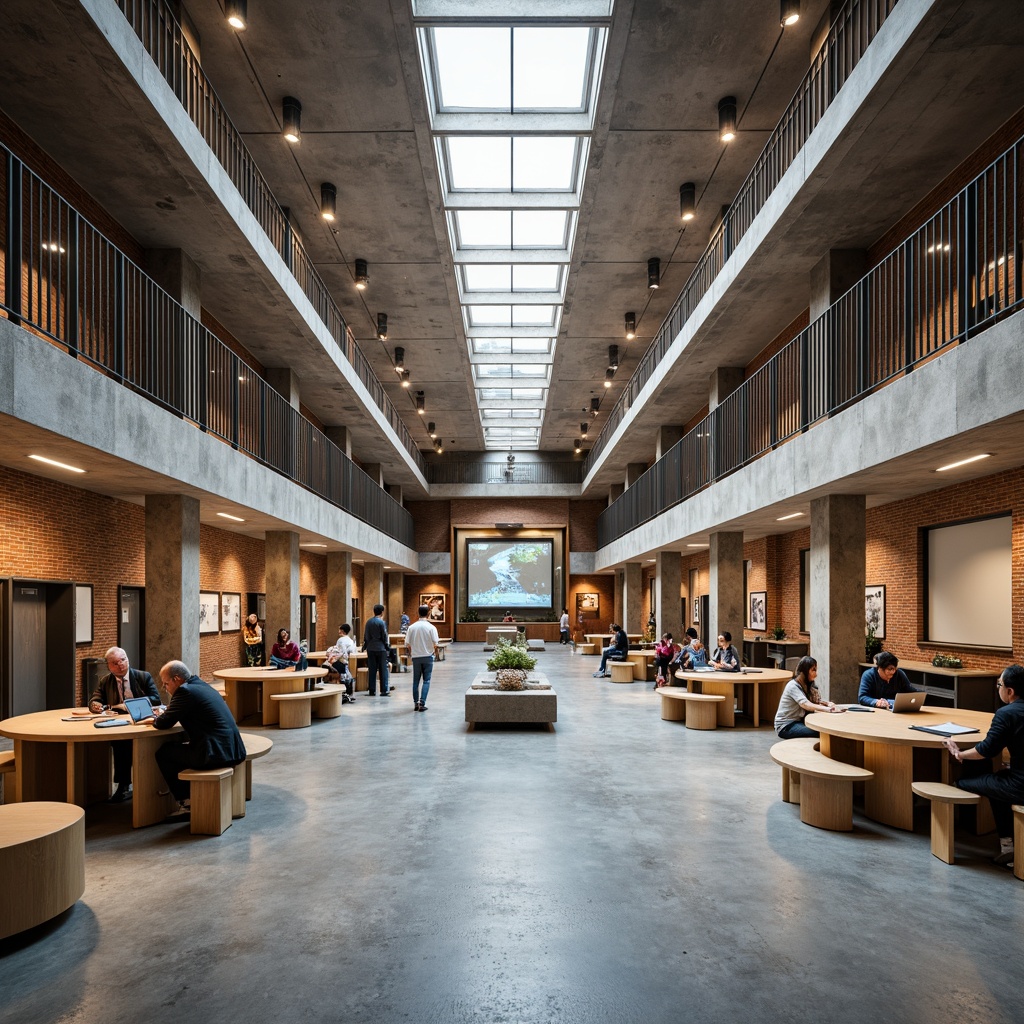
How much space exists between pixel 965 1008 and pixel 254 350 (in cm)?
1495

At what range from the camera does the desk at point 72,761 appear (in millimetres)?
6441

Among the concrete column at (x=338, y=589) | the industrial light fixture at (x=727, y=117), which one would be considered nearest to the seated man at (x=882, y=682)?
the industrial light fixture at (x=727, y=117)

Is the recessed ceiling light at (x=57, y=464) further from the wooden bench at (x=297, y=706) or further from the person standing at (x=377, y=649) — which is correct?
the person standing at (x=377, y=649)

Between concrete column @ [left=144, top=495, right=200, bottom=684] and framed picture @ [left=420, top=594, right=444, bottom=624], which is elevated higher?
concrete column @ [left=144, top=495, right=200, bottom=684]

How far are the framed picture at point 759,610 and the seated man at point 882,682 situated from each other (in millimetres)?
10620

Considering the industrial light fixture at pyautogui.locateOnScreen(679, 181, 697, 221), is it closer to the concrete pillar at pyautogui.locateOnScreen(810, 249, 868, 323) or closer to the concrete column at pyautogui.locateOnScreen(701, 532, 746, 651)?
the concrete pillar at pyautogui.locateOnScreen(810, 249, 868, 323)

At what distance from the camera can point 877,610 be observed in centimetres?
1376

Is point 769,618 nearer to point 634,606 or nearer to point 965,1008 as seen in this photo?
point 634,606

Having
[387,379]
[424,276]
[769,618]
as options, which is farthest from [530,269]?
[769,618]

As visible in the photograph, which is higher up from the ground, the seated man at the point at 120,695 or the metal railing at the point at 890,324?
the metal railing at the point at 890,324

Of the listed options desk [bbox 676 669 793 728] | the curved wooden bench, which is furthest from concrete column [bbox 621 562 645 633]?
the curved wooden bench

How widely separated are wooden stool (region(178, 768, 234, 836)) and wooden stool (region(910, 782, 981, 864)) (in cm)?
567

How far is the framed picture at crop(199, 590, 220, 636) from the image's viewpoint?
16.6 m

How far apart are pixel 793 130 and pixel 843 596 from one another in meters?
6.51
